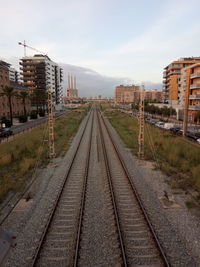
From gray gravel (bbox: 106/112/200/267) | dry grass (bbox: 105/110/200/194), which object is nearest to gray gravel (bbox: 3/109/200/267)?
gray gravel (bbox: 106/112/200/267)

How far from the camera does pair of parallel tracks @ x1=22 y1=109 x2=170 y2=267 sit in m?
7.42

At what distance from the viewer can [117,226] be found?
9.21 metres

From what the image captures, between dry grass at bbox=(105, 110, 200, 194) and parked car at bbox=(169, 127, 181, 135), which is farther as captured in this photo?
parked car at bbox=(169, 127, 181, 135)

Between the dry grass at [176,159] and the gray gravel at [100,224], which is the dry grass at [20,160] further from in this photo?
the dry grass at [176,159]

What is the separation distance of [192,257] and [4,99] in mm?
61936

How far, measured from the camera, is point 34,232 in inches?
354

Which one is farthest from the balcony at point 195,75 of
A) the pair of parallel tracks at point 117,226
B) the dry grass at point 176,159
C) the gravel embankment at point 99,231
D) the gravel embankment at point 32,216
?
the gravel embankment at point 32,216

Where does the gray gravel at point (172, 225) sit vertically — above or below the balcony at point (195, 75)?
below

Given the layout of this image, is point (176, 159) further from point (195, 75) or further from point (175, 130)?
point (195, 75)

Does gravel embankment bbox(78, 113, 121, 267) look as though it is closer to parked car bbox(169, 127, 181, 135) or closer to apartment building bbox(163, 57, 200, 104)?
parked car bbox(169, 127, 181, 135)

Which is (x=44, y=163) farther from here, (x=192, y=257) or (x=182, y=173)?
(x=192, y=257)

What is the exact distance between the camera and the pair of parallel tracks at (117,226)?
292 inches

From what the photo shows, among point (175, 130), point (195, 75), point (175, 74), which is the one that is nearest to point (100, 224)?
point (175, 130)

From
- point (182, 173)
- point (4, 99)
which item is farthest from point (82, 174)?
point (4, 99)
